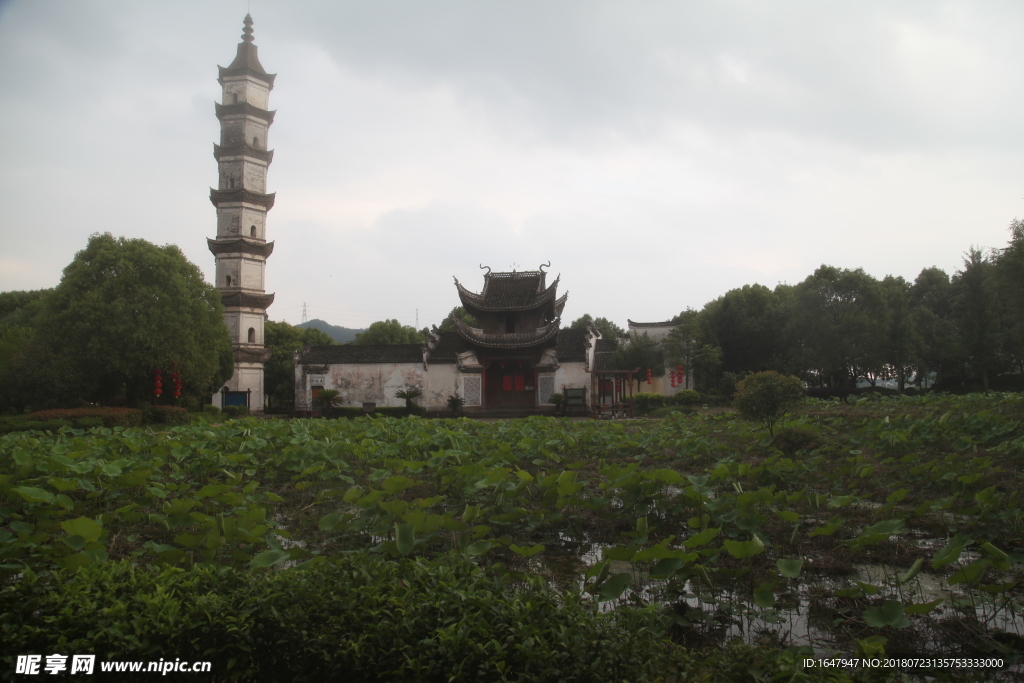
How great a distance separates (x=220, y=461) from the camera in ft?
21.2

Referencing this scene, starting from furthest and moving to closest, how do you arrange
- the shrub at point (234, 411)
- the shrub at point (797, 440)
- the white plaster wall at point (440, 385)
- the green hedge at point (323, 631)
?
the white plaster wall at point (440, 385) → the shrub at point (234, 411) → the shrub at point (797, 440) → the green hedge at point (323, 631)

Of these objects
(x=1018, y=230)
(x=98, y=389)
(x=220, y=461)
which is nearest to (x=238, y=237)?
(x=98, y=389)

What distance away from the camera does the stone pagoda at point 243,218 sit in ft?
98.8

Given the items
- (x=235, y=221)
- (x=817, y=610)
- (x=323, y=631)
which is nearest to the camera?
(x=323, y=631)

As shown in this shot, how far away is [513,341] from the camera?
86.6ft

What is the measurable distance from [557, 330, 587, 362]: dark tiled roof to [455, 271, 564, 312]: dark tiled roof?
70.1 inches

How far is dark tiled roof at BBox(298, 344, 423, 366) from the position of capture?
2741 cm

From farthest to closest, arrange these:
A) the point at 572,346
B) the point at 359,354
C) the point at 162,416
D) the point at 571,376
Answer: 1. the point at 359,354
2. the point at 572,346
3. the point at 571,376
4. the point at 162,416

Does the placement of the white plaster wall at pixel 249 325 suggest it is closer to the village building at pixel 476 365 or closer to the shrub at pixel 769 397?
the village building at pixel 476 365

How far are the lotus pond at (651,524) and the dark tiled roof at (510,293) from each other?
65.1ft

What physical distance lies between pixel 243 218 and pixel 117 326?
13901 millimetres

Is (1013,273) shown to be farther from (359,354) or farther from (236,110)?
(236,110)

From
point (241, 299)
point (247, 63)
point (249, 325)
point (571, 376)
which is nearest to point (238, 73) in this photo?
point (247, 63)

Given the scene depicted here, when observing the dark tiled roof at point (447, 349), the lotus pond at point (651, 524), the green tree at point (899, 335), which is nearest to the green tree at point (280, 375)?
the dark tiled roof at point (447, 349)
